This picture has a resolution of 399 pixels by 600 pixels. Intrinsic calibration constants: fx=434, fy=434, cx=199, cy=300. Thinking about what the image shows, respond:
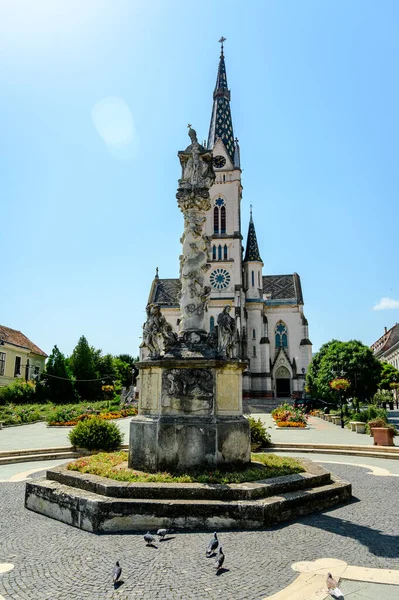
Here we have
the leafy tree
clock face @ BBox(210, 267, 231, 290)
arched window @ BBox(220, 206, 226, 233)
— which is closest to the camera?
the leafy tree

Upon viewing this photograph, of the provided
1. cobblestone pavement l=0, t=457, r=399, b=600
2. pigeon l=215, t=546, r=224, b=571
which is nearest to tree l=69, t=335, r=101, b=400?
cobblestone pavement l=0, t=457, r=399, b=600

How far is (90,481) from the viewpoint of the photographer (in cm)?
716

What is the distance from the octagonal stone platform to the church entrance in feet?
169

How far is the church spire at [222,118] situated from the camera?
63.1 m

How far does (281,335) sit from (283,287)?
28.6 ft

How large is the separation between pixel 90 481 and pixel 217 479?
210 cm

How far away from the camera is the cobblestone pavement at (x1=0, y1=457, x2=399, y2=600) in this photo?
439 cm

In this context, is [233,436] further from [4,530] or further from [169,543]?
[4,530]

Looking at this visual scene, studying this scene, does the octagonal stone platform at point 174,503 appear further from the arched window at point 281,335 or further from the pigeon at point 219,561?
the arched window at point 281,335

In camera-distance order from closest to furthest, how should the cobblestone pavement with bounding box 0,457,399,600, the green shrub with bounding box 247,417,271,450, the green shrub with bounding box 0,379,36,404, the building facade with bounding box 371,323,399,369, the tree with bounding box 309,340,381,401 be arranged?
the cobblestone pavement with bounding box 0,457,399,600, the green shrub with bounding box 247,417,271,450, the tree with bounding box 309,340,381,401, the green shrub with bounding box 0,379,36,404, the building facade with bounding box 371,323,399,369

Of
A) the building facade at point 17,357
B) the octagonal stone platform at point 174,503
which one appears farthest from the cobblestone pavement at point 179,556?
the building facade at point 17,357

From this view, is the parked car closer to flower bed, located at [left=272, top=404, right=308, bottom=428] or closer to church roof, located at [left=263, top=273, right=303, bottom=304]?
flower bed, located at [left=272, top=404, right=308, bottom=428]

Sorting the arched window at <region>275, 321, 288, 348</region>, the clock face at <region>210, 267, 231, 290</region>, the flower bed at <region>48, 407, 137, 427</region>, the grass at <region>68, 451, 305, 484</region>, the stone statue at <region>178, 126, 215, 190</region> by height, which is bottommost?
the flower bed at <region>48, 407, 137, 427</region>

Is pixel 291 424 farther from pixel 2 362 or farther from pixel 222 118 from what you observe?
pixel 222 118
